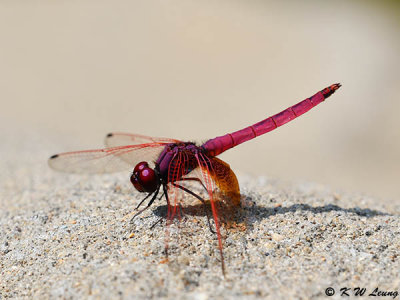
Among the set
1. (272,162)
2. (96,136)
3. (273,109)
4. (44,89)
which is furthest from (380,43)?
(44,89)

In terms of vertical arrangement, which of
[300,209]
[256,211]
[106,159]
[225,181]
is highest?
[106,159]

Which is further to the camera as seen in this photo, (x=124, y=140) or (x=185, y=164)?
(x=124, y=140)

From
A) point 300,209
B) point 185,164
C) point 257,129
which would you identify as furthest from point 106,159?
point 300,209

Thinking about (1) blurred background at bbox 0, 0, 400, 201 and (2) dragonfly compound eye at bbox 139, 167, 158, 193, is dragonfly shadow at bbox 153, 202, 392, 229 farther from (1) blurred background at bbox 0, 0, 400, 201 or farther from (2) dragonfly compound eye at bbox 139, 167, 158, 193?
(1) blurred background at bbox 0, 0, 400, 201

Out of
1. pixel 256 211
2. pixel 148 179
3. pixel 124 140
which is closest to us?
pixel 148 179

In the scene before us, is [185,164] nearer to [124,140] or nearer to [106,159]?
[106,159]

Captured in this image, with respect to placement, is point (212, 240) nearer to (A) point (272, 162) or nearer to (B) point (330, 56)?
(A) point (272, 162)

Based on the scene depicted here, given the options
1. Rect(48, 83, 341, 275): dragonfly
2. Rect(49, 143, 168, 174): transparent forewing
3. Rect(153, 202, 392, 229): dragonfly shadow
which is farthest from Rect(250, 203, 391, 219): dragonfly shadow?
Rect(49, 143, 168, 174): transparent forewing

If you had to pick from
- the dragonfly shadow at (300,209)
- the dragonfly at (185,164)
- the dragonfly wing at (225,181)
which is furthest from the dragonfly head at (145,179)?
the dragonfly shadow at (300,209)
